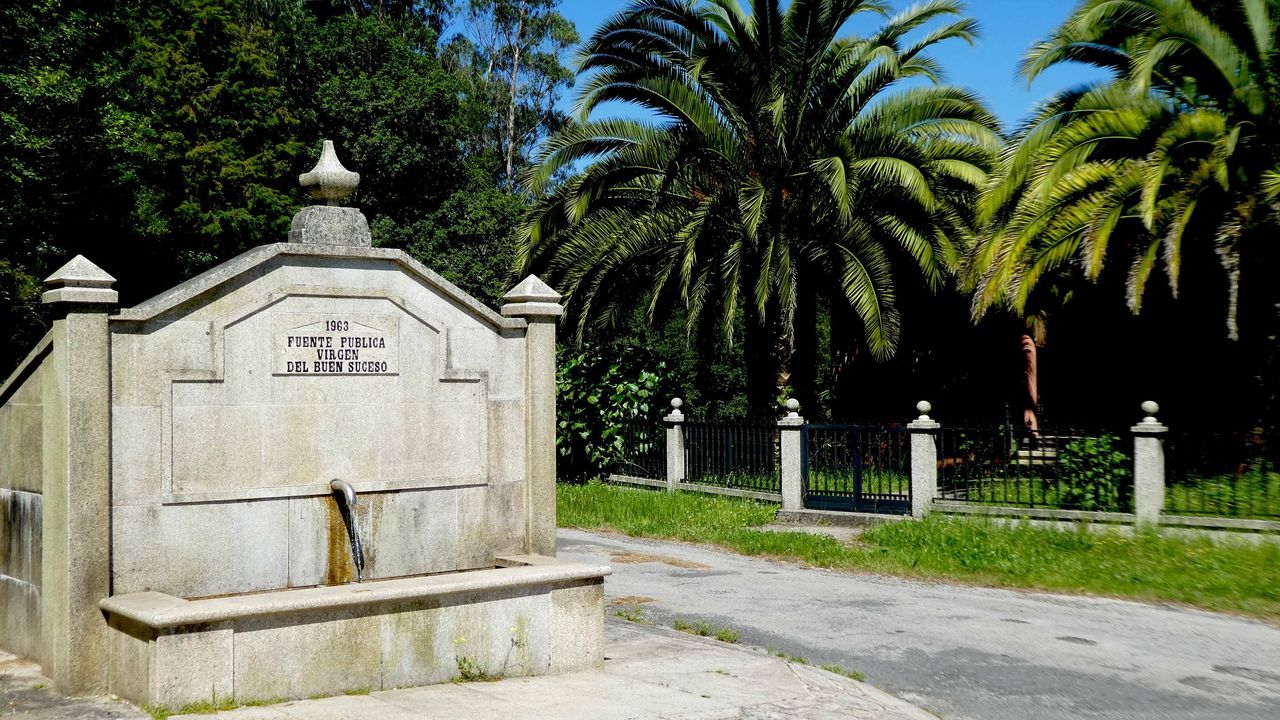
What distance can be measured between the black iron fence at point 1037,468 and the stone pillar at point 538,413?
8.46m

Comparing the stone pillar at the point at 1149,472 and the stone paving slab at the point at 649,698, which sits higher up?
the stone pillar at the point at 1149,472

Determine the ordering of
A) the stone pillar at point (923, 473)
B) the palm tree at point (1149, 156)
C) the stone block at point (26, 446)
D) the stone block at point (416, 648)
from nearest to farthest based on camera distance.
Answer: the stone block at point (416, 648) → the stone block at point (26, 446) → the palm tree at point (1149, 156) → the stone pillar at point (923, 473)

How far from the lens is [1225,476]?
534 inches

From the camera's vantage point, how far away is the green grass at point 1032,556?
462 inches

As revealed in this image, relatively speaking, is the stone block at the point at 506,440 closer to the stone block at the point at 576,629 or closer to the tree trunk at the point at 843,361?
the stone block at the point at 576,629

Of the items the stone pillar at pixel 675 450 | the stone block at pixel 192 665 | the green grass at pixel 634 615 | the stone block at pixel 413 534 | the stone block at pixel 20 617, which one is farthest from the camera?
the stone pillar at pixel 675 450

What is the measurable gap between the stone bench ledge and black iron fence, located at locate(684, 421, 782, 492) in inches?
419

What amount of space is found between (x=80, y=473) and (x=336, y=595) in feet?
5.32

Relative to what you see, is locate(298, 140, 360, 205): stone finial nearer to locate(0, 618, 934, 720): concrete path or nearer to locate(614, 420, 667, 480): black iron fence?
locate(0, 618, 934, 720): concrete path

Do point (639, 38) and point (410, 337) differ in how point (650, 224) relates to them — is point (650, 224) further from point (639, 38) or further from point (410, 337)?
point (410, 337)

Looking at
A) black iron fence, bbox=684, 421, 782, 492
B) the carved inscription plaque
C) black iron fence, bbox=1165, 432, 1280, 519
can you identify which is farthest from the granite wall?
black iron fence, bbox=684, 421, 782, 492

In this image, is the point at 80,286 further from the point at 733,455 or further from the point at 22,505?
the point at 733,455

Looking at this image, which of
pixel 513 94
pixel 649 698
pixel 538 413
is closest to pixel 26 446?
pixel 538 413

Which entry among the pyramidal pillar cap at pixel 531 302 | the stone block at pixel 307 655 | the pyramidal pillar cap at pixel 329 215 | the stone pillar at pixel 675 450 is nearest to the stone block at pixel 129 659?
the stone block at pixel 307 655
